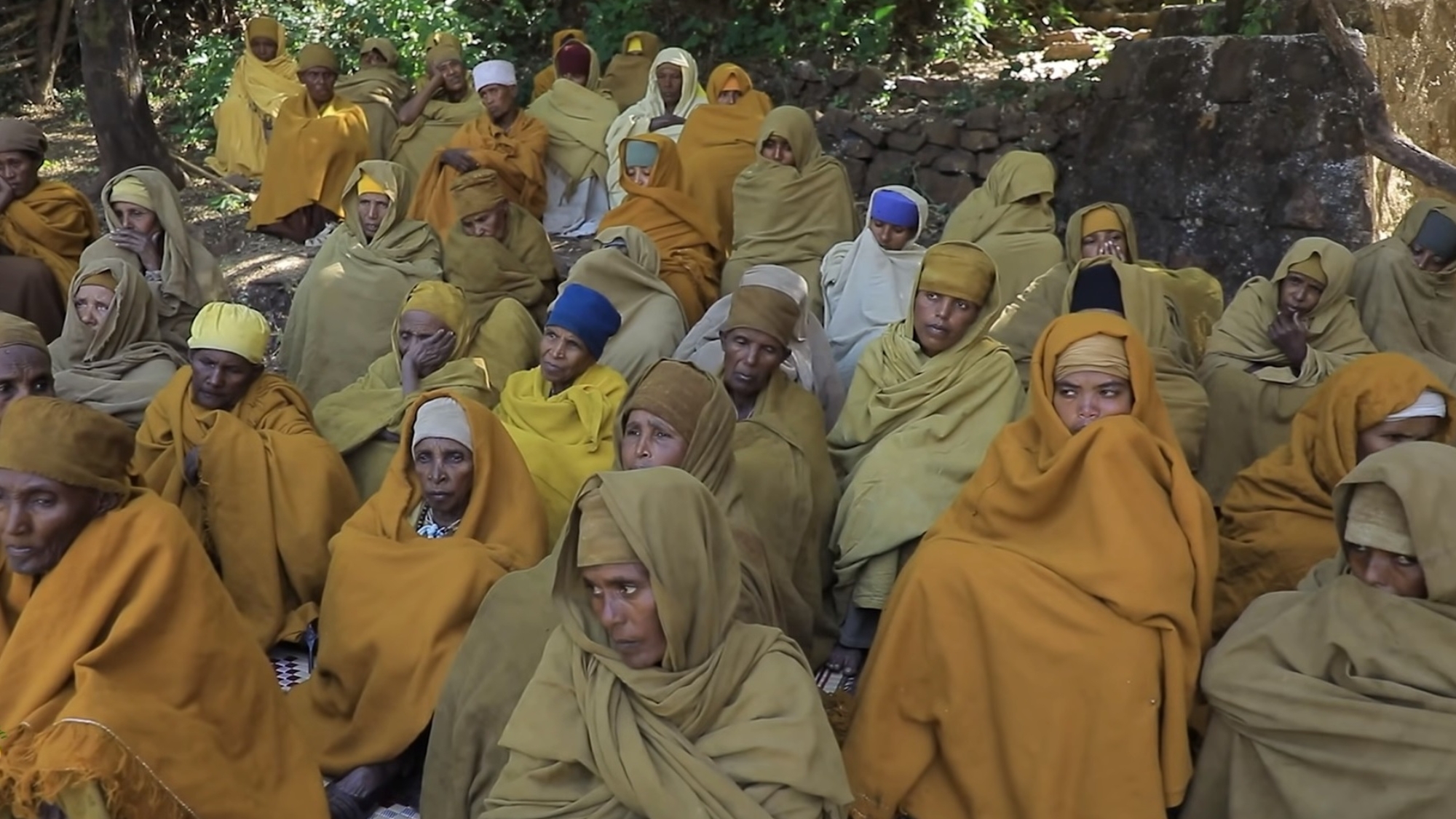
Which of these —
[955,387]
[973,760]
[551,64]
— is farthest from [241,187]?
[973,760]

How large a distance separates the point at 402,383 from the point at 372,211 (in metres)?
1.60

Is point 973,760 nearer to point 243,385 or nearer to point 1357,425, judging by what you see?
point 1357,425

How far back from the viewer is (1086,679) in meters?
3.19

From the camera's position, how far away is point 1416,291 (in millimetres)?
5543

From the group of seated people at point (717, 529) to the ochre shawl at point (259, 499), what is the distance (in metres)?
0.01

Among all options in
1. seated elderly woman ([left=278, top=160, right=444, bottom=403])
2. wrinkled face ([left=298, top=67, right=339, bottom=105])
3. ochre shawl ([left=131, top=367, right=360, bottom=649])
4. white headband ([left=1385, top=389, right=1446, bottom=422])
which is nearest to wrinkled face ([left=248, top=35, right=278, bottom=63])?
wrinkled face ([left=298, top=67, right=339, bottom=105])

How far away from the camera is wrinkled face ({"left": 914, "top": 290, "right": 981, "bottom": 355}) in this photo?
447cm

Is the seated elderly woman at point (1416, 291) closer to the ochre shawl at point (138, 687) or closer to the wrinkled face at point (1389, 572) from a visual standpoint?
the wrinkled face at point (1389, 572)

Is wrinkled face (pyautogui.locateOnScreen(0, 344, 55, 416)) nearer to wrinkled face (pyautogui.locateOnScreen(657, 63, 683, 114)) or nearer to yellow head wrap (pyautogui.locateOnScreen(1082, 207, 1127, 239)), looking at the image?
yellow head wrap (pyautogui.locateOnScreen(1082, 207, 1127, 239))

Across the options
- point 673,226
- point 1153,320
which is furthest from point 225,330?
point 1153,320

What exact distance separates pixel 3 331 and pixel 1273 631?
12.2 ft

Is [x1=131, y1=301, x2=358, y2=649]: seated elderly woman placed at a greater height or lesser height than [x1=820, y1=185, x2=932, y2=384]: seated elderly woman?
lesser

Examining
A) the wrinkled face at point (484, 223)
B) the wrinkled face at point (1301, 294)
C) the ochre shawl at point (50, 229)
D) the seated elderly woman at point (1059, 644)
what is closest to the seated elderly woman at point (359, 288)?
the wrinkled face at point (484, 223)

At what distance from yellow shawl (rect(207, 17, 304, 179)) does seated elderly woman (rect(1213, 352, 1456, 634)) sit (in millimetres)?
7934
